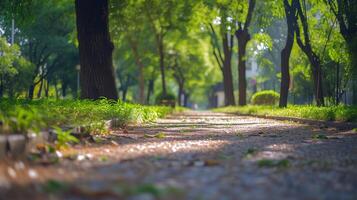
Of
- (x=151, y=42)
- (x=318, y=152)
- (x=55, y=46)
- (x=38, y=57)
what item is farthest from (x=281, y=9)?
(x=38, y=57)

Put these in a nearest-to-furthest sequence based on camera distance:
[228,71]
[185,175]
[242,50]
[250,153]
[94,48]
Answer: [185,175], [250,153], [94,48], [242,50], [228,71]

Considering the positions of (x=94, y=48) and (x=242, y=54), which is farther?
(x=242, y=54)

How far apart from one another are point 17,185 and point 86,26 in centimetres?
1136

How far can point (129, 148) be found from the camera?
7.07 metres

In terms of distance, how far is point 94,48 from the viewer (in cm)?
1492

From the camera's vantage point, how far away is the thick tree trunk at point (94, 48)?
14516 mm

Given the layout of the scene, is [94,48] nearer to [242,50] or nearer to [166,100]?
[242,50]

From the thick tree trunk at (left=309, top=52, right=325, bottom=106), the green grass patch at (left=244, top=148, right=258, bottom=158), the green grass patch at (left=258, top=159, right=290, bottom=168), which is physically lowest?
the green grass patch at (left=244, top=148, right=258, bottom=158)

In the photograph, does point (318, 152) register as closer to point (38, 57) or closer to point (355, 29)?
point (355, 29)

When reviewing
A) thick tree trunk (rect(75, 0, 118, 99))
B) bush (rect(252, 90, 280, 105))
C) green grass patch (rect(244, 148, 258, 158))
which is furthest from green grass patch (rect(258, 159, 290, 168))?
bush (rect(252, 90, 280, 105))

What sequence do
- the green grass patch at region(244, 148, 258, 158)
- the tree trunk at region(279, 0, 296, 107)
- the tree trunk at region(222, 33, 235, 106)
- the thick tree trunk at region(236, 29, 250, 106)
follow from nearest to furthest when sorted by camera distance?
the green grass patch at region(244, 148, 258, 158) → the tree trunk at region(279, 0, 296, 107) → the thick tree trunk at region(236, 29, 250, 106) → the tree trunk at region(222, 33, 235, 106)

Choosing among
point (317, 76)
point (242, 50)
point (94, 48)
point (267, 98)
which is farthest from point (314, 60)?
point (267, 98)

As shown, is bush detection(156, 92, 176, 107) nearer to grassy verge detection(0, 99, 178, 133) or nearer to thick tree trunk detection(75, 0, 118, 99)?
grassy verge detection(0, 99, 178, 133)

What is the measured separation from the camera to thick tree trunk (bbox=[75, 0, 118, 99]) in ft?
47.6
